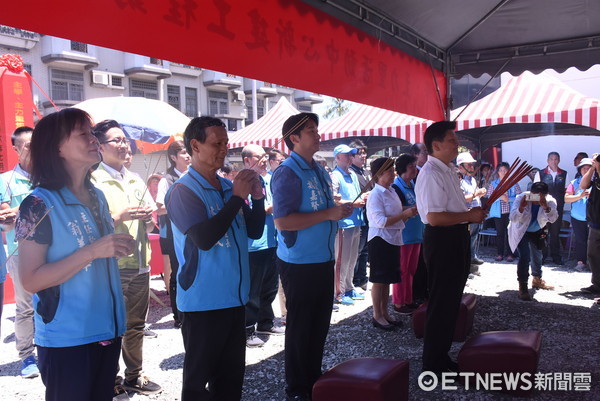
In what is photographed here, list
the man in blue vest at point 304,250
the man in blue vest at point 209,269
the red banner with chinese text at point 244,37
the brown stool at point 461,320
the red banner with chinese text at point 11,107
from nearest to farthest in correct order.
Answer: the red banner with chinese text at point 244,37, the man in blue vest at point 209,269, the man in blue vest at point 304,250, the brown stool at point 461,320, the red banner with chinese text at point 11,107

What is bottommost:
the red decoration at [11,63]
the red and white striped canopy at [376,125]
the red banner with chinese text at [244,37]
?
the red banner with chinese text at [244,37]

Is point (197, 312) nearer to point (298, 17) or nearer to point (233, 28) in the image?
point (233, 28)

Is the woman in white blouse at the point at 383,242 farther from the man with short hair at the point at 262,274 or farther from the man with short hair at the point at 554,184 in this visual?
the man with short hair at the point at 554,184

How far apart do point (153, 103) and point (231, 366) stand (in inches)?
186

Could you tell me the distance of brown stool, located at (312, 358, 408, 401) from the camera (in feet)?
7.47

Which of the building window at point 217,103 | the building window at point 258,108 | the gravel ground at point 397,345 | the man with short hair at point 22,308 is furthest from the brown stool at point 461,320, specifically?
the building window at point 258,108

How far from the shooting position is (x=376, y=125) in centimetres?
895

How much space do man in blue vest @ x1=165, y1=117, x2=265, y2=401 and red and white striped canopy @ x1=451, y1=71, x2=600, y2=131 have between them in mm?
6540

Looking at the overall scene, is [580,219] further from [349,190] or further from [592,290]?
[349,190]

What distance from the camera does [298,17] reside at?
2.62 metres

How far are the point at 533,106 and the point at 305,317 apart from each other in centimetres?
658

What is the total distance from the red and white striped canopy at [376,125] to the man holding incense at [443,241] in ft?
16.6

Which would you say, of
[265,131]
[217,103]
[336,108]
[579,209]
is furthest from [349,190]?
[336,108]

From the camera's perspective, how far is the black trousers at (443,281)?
2889 mm
